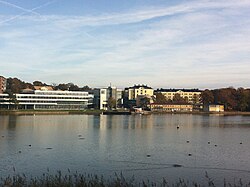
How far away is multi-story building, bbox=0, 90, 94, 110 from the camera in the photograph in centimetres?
11364

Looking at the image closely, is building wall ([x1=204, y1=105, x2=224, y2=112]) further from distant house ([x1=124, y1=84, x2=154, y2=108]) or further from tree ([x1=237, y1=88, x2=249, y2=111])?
distant house ([x1=124, y1=84, x2=154, y2=108])

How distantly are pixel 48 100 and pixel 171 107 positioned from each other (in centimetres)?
4857

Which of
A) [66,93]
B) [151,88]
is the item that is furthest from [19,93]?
[151,88]

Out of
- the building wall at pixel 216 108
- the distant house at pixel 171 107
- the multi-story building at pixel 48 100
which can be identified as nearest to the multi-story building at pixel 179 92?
the distant house at pixel 171 107

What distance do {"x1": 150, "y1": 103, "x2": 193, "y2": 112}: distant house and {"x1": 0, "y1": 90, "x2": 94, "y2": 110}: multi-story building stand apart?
90.1 feet

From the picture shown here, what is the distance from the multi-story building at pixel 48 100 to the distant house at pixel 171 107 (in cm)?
2745

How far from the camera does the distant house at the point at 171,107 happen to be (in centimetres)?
13888

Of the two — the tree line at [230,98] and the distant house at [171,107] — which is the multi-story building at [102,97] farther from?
the tree line at [230,98]

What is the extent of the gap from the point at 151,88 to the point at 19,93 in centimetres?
7299

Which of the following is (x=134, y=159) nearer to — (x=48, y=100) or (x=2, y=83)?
(x=48, y=100)

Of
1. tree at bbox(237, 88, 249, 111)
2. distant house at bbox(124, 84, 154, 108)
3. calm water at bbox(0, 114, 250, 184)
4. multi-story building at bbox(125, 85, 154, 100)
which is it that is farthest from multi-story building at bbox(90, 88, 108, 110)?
Result: calm water at bbox(0, 114, 250, 184)

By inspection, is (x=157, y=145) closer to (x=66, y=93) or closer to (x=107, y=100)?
(x=66, y=93)

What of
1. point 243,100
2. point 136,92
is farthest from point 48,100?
point 243,100

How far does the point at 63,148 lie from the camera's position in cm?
2672
